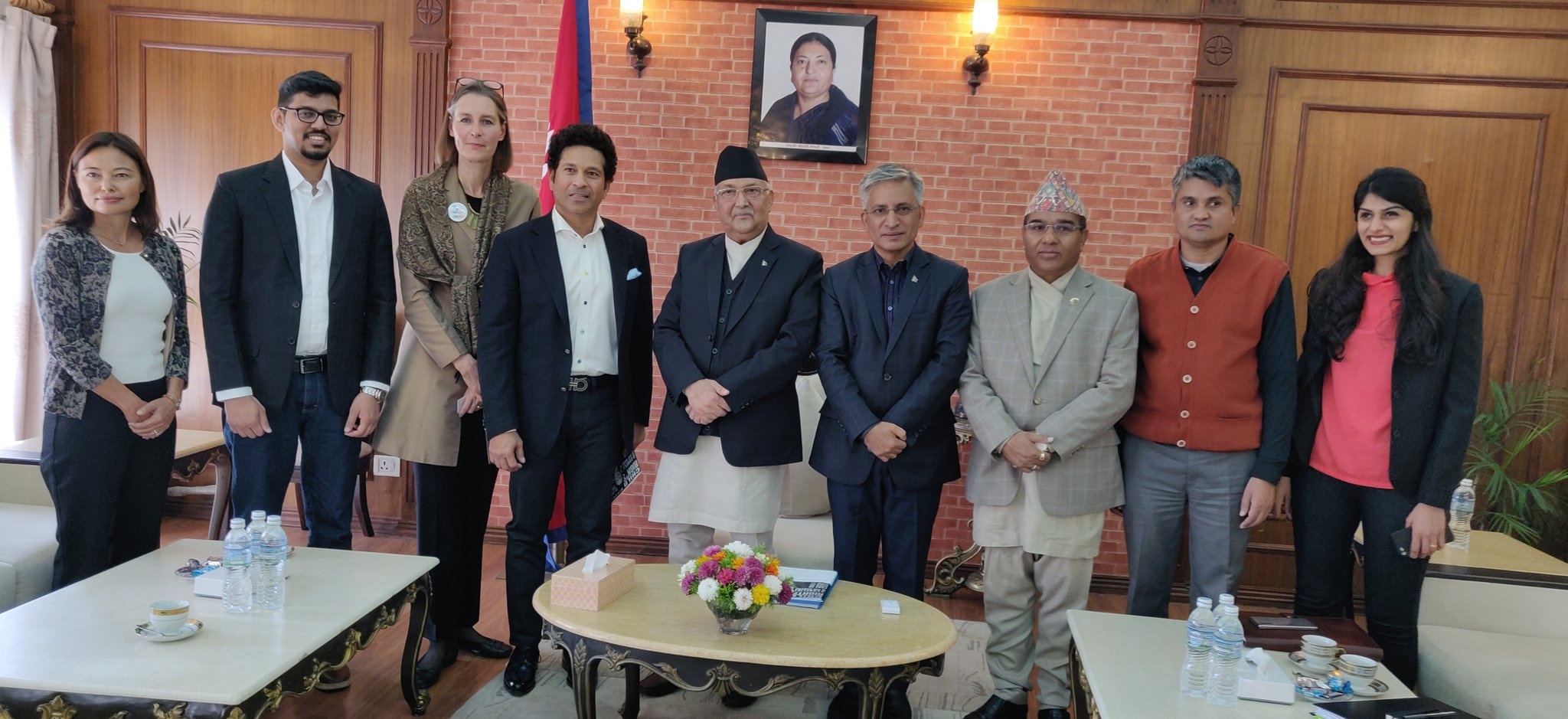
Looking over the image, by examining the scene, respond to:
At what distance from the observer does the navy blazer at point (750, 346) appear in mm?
2949

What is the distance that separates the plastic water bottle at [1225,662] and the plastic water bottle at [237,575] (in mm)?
2215

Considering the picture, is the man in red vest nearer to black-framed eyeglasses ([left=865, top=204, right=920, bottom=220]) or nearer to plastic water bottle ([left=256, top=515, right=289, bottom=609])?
black-framed eyeglasses ([left=865, top=204, right=920, bottom=220])

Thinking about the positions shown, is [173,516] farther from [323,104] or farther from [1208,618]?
[1208,618]

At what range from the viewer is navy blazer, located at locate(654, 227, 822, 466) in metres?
2.95

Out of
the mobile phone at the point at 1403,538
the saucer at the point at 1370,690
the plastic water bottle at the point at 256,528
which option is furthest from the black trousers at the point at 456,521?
the mobile phone at the point at 1403,538

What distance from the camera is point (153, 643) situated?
6.75 feet

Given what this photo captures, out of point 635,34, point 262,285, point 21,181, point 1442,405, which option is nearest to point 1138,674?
point 1442,405

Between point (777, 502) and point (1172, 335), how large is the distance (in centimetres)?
133

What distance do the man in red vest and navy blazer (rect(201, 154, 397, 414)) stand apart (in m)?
2.50

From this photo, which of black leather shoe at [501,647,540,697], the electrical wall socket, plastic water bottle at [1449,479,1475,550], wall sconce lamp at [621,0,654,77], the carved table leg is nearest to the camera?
the carved table leg

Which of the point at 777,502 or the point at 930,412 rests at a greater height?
the point at 930,412

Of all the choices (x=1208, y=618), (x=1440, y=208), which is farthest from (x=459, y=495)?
(x=1440, y=208)

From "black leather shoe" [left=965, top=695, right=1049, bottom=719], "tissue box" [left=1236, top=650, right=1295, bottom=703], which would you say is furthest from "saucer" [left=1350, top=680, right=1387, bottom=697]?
"black leather shoe" [left=965, top=695, right=1049, bottom=719]

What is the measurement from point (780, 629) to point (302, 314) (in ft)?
5.79
